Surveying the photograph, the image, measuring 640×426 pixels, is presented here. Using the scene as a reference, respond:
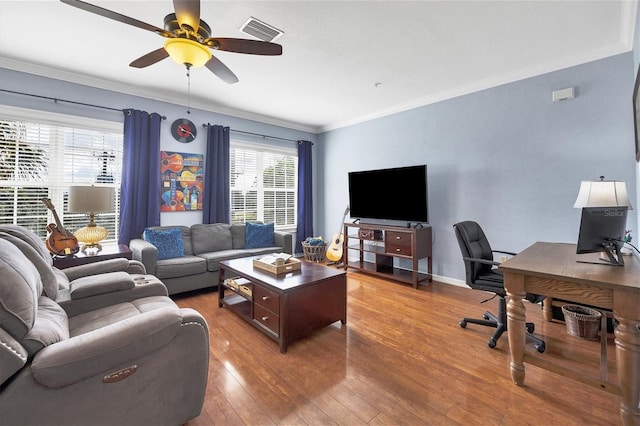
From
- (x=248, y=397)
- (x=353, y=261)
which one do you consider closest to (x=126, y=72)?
(x=248, y=397)

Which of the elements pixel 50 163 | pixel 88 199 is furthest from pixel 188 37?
pixel 50 163

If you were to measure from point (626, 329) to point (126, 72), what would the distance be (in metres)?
4.62

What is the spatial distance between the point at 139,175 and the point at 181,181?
538 mm

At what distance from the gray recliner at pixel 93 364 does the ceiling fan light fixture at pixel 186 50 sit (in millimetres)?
1367

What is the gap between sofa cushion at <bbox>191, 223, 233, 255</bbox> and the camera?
3826mm

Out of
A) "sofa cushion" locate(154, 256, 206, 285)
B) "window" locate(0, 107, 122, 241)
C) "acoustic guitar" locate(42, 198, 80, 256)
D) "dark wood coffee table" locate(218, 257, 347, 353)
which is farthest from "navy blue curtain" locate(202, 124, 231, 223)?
"dark wood coffee table" locate(218, 257, 347, 353)

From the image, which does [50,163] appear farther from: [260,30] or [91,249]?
[260,30]

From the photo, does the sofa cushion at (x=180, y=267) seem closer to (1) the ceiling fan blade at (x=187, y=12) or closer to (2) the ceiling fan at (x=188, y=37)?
(2) the ceiling fan at (x=188, y=37)

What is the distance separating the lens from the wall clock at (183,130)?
3.94m

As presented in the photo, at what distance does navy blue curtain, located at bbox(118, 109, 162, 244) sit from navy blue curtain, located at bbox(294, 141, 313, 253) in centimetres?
241

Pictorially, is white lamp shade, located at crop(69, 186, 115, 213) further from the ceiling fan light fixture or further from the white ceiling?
the ceiling fan light fixture

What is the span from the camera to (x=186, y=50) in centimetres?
177

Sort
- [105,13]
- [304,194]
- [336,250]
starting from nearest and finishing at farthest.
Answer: [105,13]
[336,250]
[304,194]

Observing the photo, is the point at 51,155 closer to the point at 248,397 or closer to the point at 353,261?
the point at 248,397
